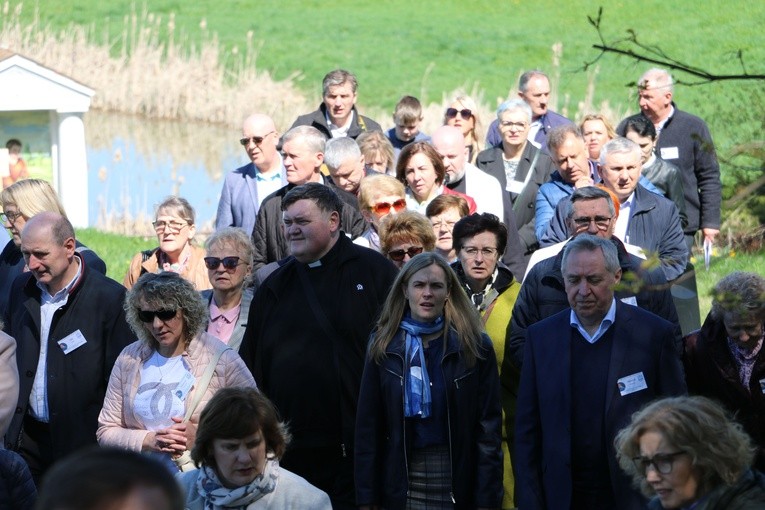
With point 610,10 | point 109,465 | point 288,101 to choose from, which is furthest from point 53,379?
point 610,10

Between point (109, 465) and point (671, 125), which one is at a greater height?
point (671, 125)

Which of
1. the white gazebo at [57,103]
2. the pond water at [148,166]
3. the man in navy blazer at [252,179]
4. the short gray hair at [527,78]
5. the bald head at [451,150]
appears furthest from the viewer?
the pond water at [148,166]

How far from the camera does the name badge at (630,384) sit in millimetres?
6504

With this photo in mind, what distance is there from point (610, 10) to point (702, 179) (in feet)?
94.5

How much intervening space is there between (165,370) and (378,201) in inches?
93.2

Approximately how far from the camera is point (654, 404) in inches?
211

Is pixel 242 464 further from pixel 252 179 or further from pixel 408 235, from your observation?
pixel 252 179

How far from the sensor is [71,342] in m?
7.47

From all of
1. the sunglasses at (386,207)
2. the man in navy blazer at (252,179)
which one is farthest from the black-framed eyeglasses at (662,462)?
the man in navy blazer at (252,179)

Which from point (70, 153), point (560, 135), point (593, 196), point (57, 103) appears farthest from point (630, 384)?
point (57, 103)

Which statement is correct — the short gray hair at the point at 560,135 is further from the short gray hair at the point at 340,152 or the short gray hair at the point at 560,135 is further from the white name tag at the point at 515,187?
the short gray hair at the point at 340,152

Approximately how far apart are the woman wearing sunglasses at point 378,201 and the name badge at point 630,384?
2.47 metres

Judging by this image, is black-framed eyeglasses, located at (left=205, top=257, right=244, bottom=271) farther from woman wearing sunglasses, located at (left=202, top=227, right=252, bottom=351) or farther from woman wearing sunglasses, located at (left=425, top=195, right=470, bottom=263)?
woman wearing sunglasses, located at (left=425, top=195, right=470, bottom=263)

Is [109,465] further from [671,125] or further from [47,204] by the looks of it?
[671,125]
